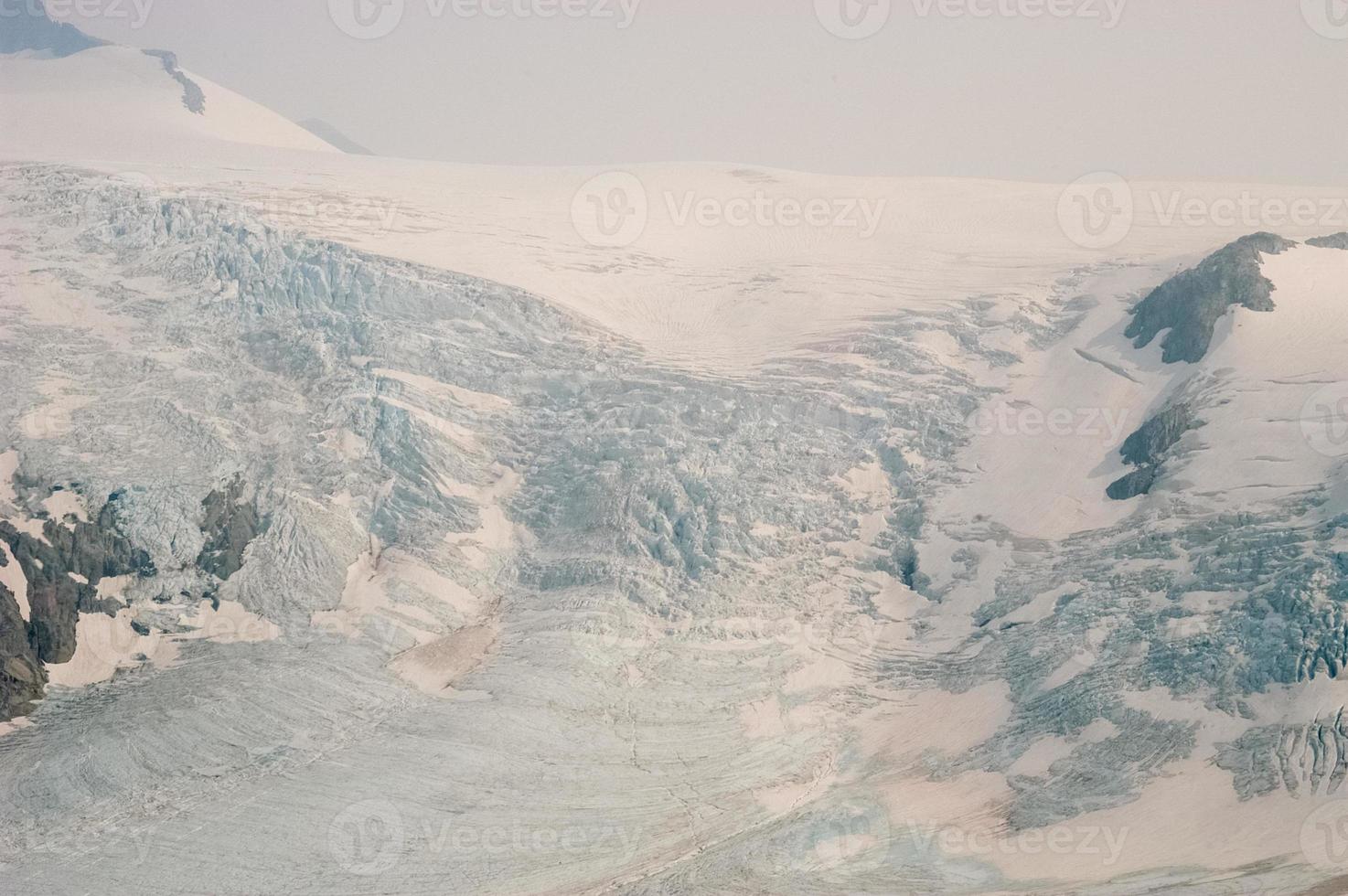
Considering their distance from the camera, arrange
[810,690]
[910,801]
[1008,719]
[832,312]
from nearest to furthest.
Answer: [910,801] < [1008,719] < [810,690] < [832,312]

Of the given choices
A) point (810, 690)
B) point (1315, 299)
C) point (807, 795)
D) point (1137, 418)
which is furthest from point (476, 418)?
point (1315, 299)

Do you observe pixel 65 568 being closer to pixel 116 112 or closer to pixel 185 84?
pixel 116 112

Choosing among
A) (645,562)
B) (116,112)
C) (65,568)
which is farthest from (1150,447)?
(116,112)

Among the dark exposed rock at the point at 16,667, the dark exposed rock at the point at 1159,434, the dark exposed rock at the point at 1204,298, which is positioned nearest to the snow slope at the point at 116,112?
the dark exposed rock at the point at 16,667

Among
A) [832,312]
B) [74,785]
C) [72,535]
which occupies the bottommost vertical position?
[74,785]

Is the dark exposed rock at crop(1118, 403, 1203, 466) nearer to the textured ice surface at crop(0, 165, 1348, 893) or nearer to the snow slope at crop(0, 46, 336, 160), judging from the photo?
the textured ice surface at crop(0, 165, 1348, 893)

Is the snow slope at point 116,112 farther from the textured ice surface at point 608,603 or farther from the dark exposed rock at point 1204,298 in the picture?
the dark exposed rock at point 1204,298

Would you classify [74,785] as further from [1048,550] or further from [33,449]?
[1048,550]
